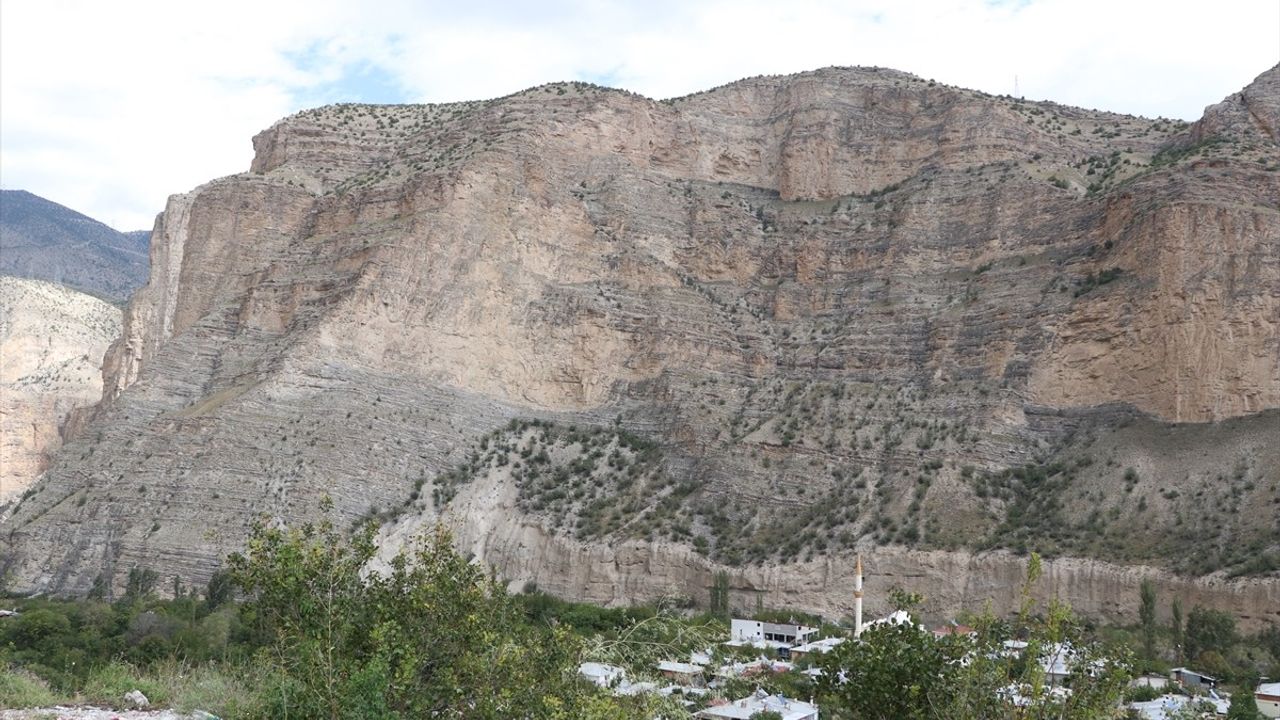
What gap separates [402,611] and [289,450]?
43042 mm

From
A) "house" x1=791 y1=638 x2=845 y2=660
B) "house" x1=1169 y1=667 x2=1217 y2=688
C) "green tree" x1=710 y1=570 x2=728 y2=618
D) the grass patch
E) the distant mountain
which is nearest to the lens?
the grass patch

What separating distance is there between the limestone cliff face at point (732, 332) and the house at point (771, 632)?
4.03 meters

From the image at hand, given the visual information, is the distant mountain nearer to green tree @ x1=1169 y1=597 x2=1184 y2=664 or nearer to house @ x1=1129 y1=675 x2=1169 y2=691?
green tree @ x1=1169 y1=597 x2=1184 y2=664

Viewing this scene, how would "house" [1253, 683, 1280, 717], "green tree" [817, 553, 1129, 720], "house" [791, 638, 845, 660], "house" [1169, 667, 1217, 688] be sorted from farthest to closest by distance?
1. "house" [791, 638, 845, 660]
2. "house" [1169, 667, 1217, 688]
3. "house" [1253, 683, 1280, 717]
4. "green tree" [817, 553, 1129, 720]

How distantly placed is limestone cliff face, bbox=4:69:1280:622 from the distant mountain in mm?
94061

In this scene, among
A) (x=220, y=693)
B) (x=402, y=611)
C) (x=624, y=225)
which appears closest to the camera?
(x=402, y=611)

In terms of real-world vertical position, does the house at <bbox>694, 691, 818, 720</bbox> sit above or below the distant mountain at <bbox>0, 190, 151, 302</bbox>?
below

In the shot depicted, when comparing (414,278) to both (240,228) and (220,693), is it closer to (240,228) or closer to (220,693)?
(240,228)

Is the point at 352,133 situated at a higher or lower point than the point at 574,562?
higher

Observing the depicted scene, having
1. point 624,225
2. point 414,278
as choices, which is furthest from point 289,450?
point 624,225

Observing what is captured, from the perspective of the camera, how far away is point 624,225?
236ft

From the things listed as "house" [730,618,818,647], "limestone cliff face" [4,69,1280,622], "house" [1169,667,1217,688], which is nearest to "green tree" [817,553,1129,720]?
"house" [1169,667,1217,688]

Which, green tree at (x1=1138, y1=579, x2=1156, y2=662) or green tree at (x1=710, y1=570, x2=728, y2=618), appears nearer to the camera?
green tree at (x1=1138, y1=579, x2=1156, y2=662)

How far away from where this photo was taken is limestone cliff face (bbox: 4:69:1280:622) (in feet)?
171
